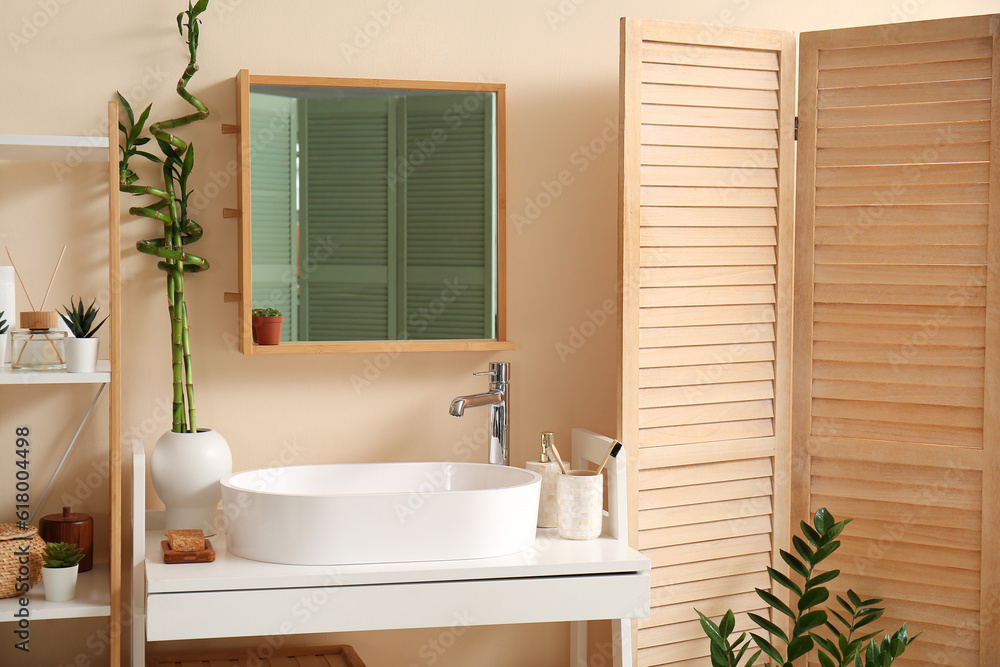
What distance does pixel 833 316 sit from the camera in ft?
6.37

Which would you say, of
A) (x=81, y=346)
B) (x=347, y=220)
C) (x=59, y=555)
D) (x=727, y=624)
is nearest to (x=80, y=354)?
(x=81, y=346)

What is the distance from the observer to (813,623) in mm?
1829

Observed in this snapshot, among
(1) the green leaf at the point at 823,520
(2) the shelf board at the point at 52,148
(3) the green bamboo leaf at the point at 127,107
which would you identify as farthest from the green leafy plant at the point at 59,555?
(1) the green leaf at the point at 823,520

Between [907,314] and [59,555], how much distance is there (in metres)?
1.72

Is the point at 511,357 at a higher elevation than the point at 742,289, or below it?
below

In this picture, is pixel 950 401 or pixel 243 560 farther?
pixel 950 401

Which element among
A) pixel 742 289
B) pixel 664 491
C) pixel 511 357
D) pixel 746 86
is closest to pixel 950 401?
pixel 742 289

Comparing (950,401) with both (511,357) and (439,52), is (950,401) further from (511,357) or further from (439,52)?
(439,52)

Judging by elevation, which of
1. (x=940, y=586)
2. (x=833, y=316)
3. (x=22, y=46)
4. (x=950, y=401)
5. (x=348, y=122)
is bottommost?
(x=940, y=586)

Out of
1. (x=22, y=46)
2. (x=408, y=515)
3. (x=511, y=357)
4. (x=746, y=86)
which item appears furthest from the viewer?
(x=511, y=357)

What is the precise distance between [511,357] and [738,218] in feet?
1.93

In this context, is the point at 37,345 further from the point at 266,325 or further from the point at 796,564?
the point at 796,564

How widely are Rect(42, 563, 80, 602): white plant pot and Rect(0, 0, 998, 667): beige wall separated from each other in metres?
0.27

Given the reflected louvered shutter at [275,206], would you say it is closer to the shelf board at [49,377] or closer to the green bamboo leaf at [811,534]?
the shelf board at [49,377]
